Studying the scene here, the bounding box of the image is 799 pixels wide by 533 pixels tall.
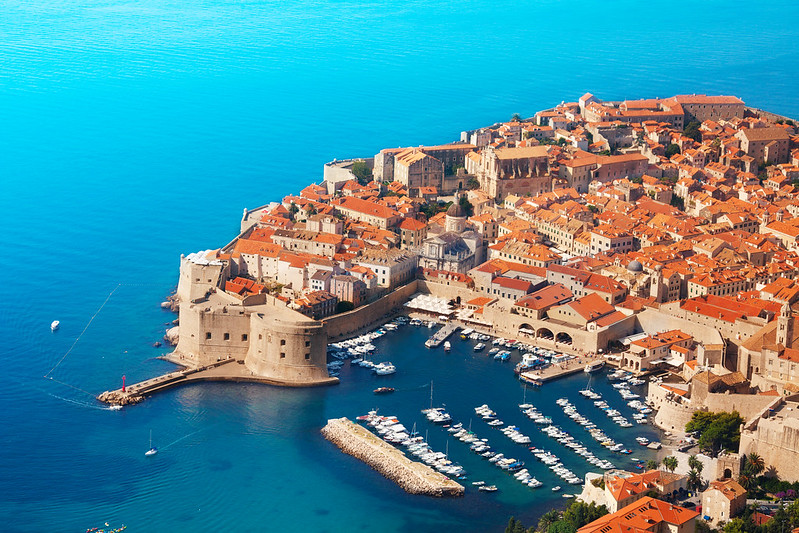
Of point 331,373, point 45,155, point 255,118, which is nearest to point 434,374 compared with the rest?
point 331,373

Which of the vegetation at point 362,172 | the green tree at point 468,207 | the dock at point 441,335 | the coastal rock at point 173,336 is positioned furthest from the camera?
the vegetation at point 362,172

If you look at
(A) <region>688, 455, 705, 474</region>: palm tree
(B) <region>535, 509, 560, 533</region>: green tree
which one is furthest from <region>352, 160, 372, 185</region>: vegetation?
(B) <region>535, 509, 560, 533</region>: green tree

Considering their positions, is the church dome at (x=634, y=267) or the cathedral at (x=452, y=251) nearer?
the church dome at (x=634, y=267)

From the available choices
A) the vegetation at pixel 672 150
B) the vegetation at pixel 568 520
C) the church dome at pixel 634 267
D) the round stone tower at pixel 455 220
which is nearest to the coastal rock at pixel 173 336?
the round stone tower at pixel 455 220

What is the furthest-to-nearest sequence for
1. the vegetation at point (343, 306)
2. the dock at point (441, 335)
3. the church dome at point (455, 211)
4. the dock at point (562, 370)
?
the church dome at point (455, 211) → the vegetation at point (343, 306) → the dock at point (441, 335) → the dock at point (562, 370)

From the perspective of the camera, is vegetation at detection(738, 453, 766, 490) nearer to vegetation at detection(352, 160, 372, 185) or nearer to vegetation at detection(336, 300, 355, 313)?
vegetation at detection(336, 300, 355, 313)

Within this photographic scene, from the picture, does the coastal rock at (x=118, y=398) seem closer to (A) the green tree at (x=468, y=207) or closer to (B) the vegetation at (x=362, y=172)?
(A) the green tree at (x=468, y=207)
